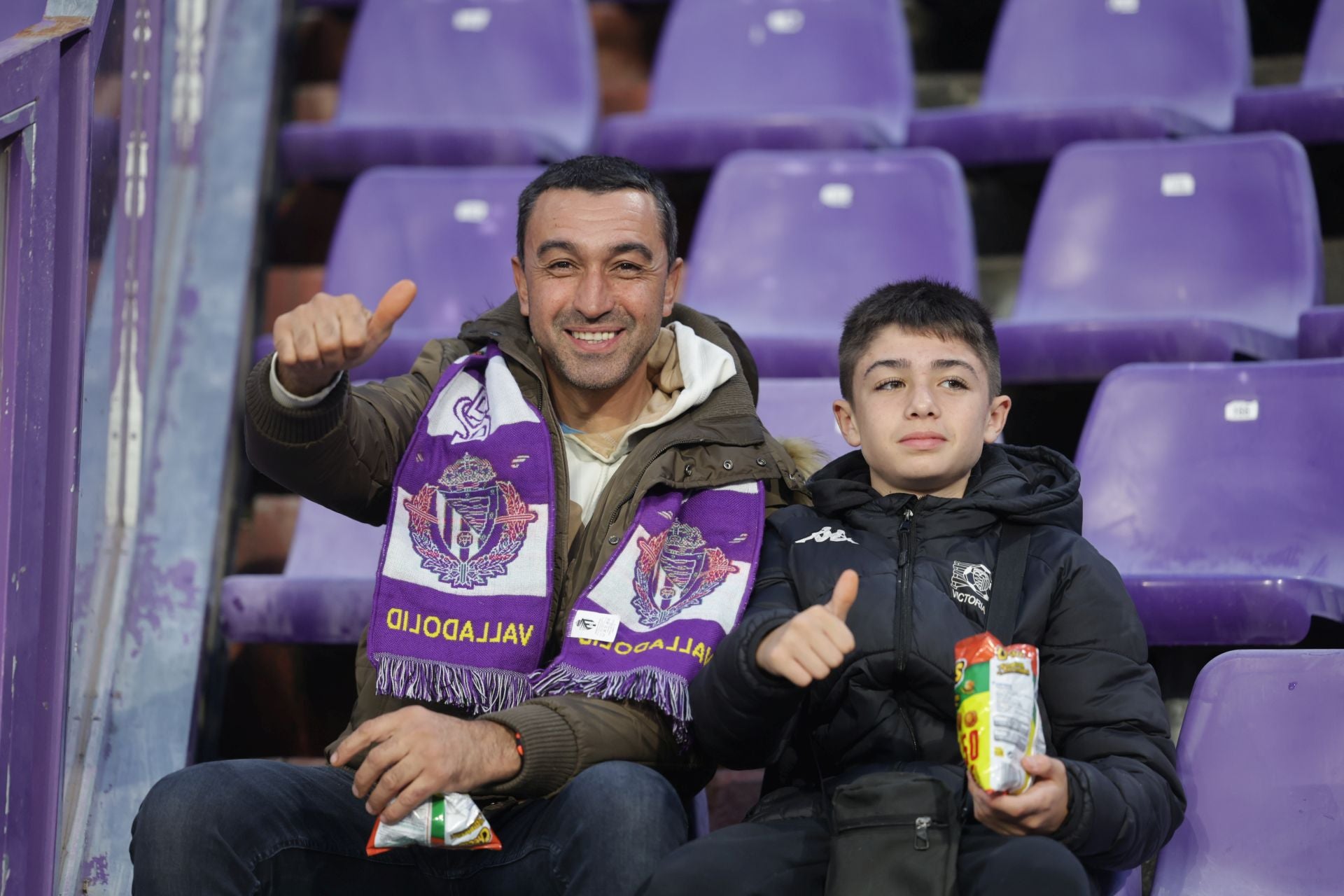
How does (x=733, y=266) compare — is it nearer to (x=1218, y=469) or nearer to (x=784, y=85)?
(x=784, y=85)

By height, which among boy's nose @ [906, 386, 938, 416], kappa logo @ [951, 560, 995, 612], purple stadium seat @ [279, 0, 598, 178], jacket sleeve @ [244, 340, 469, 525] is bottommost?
kappa logo @ [951, 560, 995, 612]

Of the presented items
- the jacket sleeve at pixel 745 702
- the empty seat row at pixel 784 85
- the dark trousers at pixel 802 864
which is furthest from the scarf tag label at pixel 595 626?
the empty seat row at pixel 784 85

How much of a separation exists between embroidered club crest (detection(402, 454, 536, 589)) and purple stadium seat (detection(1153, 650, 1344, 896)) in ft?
2.28

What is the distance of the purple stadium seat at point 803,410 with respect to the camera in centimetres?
215

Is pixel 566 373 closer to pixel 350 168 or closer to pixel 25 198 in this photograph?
pixel 25 198

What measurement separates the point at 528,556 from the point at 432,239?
3.84 ft

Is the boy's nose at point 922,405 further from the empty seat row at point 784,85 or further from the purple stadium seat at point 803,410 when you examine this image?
the empty seat row at point 784,85

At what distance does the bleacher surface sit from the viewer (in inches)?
61.3

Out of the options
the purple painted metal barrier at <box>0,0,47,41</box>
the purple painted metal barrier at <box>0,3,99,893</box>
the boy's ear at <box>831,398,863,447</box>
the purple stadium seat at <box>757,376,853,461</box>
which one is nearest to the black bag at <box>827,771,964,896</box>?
the boy's ear at <box>831,398,863,447</box>

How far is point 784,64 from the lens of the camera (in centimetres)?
316

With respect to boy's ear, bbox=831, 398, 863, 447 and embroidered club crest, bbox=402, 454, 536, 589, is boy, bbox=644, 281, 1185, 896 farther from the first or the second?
embroidered club crest, bbox=402, 454, 536, 589

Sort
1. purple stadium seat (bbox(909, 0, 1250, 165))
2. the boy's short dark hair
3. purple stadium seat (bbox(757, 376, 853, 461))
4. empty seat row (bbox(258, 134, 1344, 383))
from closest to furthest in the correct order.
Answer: the boy's short dark hair, purple stadium seat (bbox(757, 376, 853, 461)), empty seat row (bbox(258, 134, 1344, 383)), purple stadium seat (bbox(909, 0, 1250, 165))

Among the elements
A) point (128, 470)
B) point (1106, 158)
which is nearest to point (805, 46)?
point (1106, 158)

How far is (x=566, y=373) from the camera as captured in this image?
1811 millimetres
